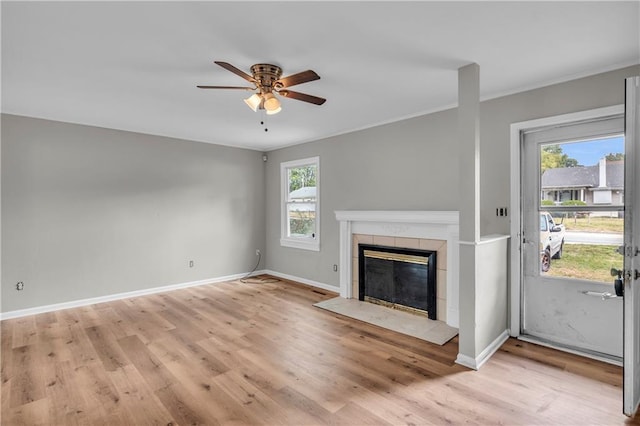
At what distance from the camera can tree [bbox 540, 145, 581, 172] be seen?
2.99 metres

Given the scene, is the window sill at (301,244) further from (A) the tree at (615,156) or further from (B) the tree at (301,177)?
(A) the tree at (615,156)

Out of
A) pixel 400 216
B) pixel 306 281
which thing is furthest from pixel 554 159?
pixel 306 281

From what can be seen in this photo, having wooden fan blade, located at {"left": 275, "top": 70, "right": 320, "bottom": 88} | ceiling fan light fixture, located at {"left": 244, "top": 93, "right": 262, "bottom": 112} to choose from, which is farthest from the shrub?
ceiling fan light fixture, located at {"left": 244, "top": 93, "right": 262, "bottom": 112}

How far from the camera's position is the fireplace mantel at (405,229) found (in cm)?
362

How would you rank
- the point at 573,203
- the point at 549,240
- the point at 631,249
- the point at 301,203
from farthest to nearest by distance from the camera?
the point at 301,203, the point at 549,240, the point at 573,203, the point at 631,249

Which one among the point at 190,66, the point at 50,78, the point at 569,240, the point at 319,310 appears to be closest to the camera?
the point at 190,66

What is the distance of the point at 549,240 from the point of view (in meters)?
3.15

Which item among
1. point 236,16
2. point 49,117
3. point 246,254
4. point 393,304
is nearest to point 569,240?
point 393,304

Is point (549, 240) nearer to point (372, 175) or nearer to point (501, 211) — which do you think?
point (501, 211)

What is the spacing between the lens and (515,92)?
10.5ft

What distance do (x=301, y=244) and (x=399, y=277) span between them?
208 centimetres

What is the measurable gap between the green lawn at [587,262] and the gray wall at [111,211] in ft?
16.0

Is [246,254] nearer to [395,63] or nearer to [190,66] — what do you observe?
[190,66]

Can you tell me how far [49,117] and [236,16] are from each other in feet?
11.9
